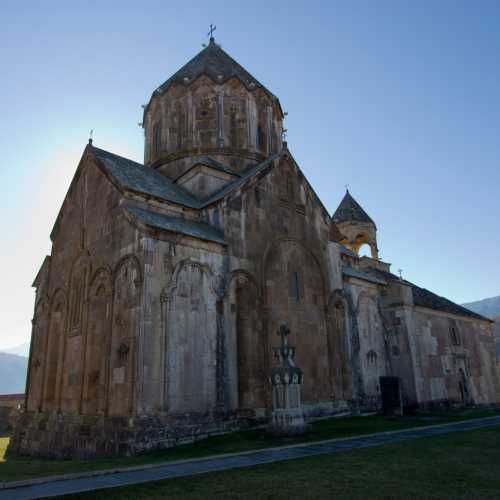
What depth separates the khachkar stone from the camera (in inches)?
471

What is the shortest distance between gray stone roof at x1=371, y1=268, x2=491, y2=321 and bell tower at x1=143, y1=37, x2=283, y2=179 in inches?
381

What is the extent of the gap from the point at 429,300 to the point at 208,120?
16.2 metres

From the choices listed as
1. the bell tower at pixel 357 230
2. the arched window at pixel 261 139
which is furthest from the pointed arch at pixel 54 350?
the bell tower at pixel 357 230

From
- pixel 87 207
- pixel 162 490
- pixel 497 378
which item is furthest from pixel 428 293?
pixel 162 490

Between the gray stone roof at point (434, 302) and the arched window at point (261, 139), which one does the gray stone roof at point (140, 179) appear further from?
the gray stone roof at point (434, 302)

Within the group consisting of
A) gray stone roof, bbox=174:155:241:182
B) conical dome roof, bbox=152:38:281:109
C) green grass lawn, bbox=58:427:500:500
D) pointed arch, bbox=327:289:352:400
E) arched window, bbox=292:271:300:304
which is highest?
conical dome roof, bbox=152:38:281:109

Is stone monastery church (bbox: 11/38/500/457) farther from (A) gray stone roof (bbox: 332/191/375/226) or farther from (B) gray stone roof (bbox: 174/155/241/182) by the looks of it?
(A) gray stone roof (bbox: 332/191/375/226)

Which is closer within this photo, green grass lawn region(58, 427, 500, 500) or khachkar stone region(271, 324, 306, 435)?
green grass lawn region(58, 427, 500, 500)

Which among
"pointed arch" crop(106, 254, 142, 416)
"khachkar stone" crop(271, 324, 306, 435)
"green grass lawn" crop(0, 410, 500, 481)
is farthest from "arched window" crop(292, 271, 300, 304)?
"pointed arch" crop(106, 254, 142, 416)

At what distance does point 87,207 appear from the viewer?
16969mm

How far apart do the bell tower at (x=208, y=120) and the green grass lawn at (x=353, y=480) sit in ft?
48.8

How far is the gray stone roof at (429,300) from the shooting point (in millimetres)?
25156

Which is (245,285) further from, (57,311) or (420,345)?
(420,345)

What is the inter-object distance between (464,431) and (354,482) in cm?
752
